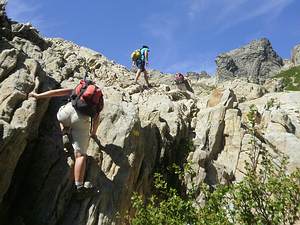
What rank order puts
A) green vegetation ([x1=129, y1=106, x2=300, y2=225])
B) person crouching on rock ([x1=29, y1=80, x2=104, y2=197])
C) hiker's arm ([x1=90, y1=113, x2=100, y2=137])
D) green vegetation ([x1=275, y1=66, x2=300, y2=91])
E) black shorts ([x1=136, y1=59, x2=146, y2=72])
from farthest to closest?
green vegetation ([x1=275, y1=66, x2=300, y2=91]) → black shorts ([x1=136, y1=59, x2=146, y2=72]) → hiker's arm ([x1=90, y1=113, x2=100, y2=137]) → person crouching on rock ([x1=29, y1=80, x2=104, y2=197]) → green vegetation ([x1=129, y1=106, x2=300, y2=225])

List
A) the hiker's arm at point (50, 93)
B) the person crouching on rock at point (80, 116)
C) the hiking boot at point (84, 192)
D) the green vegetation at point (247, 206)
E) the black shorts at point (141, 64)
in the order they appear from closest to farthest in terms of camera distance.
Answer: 1. the green vegetation at point (247, 206)
2. the person crouching on rock at point (80, 116)
3. the hiking boot at point (84, 192)
4. the hiker's arm at point (50, 93)
5. the black shorts at point (141, 64)

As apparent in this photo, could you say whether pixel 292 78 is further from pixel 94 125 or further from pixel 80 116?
pixel 80 116

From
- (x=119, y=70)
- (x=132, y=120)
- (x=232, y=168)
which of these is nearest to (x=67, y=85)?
(x=132, y=120)

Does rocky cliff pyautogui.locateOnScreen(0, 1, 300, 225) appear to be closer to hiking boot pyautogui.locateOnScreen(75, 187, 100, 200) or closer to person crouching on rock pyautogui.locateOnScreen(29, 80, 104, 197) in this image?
hiking boot pyautogui.locateOnScreen(75, 187, 100, 200)

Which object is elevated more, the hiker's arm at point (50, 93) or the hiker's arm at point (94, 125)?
the hiker's arm at point (50, 93)

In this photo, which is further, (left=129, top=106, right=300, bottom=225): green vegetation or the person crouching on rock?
the person crouching on rock

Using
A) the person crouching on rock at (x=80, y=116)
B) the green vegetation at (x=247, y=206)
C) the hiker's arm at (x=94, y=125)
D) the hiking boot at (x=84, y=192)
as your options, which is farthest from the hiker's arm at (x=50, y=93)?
the green vegetation at (x=247, y=206)

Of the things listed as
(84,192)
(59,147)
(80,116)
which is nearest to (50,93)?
(80,116)

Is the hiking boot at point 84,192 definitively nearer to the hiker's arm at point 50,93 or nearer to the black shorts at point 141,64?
the hiker's arm at point 50,93

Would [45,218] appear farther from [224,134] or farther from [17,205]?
[224,134]

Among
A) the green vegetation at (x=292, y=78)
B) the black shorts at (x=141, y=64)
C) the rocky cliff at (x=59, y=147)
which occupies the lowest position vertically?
the rocky cliff at (x=59, y=147)

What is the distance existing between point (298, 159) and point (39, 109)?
2771 centimetres

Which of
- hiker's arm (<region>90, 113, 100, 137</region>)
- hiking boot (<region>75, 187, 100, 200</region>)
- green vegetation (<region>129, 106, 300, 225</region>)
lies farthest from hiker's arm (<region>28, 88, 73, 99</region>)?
green vegetation (<region>129, 106, 300, 225</region>)

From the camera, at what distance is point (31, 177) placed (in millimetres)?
21609
